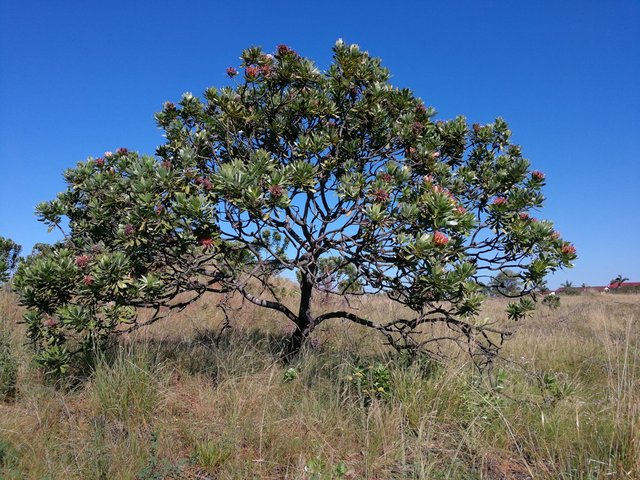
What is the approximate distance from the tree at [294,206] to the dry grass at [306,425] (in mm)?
513

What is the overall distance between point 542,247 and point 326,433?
8.49 ft

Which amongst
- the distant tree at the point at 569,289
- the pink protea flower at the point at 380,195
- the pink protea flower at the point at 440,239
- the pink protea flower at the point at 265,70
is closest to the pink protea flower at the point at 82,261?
the pink protea flower at the point at 265,70

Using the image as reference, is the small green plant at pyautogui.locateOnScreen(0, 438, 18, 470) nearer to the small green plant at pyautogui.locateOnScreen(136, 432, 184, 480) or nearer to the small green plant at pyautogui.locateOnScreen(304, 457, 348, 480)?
the small green plant at pyautogui.locateOnScreen(136, 432, 184, 480)

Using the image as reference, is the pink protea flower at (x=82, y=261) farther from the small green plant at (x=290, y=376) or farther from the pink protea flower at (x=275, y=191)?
the small green plant at (x=290, y=376)

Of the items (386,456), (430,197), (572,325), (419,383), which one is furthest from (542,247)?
(572,325)

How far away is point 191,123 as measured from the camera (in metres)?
5.07

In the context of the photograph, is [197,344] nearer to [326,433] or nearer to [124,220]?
[124,220]

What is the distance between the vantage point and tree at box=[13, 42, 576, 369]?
3551mm

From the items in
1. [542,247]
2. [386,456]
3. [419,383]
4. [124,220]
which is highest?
[124,220]

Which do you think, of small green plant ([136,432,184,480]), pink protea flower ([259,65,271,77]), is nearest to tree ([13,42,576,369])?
pink protea flower ([259,65,271,77])

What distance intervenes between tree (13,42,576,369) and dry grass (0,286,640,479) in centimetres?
51

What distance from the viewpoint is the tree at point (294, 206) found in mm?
3551

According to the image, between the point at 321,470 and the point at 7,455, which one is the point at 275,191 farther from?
the point at 7,455

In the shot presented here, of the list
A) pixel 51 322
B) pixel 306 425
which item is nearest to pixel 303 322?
pixel 306 425
